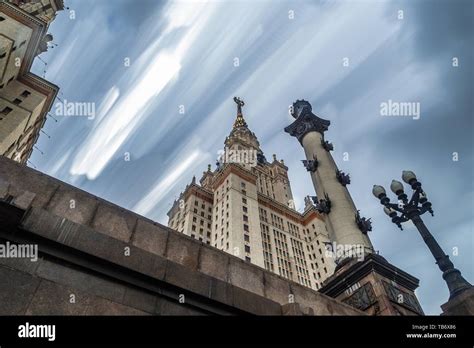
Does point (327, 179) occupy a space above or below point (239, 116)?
below

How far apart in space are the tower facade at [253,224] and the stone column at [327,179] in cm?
3959

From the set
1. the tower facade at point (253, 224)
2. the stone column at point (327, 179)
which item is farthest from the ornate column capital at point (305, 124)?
the tower facade at point (253, 224)

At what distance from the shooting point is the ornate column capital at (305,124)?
22922 mm

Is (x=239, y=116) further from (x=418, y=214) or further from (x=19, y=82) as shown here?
(x=418, y=214)

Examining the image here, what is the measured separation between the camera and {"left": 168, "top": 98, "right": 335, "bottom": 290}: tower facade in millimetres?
65688

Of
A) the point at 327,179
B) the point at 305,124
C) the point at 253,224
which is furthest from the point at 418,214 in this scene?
the point at 253,224

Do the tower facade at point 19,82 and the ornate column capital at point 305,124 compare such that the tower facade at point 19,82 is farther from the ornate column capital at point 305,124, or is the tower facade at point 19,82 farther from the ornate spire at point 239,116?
the ornate spire at point 239,116

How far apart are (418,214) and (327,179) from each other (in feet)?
24.7

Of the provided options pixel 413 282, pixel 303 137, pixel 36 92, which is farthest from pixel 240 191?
pixel 413 282

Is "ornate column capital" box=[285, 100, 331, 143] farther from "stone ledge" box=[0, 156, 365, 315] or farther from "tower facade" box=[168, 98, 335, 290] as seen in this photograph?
"tower facade" box=[168, 98, 335, 290]

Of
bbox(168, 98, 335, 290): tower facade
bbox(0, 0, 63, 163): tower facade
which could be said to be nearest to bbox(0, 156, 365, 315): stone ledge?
bbox(0, 0, 63, 163): tower facade

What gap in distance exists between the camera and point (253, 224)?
69.8m

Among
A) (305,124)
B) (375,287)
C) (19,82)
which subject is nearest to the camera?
(375,287)
